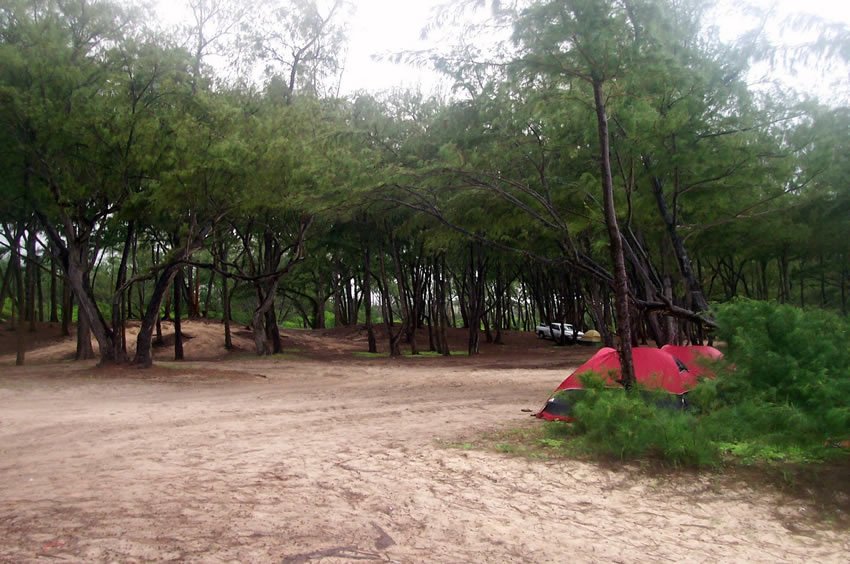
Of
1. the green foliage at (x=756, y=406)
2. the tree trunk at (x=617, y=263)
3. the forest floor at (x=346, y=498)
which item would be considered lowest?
the forest floor at (x=346, y=498)

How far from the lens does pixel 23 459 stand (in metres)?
6.91

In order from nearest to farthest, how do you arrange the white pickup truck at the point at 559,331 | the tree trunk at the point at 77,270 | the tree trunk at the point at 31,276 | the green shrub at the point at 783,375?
the green shrub at the point at 783,375, the tree trunk at the point at 77,270, the tree trunk at the point at 31,276, the white pickup truck at the point at 559,331

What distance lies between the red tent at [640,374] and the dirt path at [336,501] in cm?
88

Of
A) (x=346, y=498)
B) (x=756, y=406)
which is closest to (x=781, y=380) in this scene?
A: (x=756, y=406)

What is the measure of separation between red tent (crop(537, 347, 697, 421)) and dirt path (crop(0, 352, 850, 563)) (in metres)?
0.88

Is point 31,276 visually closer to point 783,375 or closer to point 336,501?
point 336,501

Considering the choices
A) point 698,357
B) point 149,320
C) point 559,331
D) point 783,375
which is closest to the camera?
point 783,375

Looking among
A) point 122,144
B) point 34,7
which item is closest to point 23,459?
point 122,144

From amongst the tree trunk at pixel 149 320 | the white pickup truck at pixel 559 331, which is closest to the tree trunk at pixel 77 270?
the tree trunk at pixel 149 320

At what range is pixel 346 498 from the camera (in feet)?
18.3

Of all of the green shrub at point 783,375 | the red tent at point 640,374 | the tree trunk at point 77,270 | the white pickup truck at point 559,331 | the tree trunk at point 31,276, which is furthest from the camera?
the white pickup truck at point 559,331

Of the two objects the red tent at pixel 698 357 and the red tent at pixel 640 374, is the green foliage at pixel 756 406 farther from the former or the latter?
the red tent at pixel 640 374

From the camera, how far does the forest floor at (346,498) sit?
179 inches

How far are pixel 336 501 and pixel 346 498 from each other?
0.12 metres
